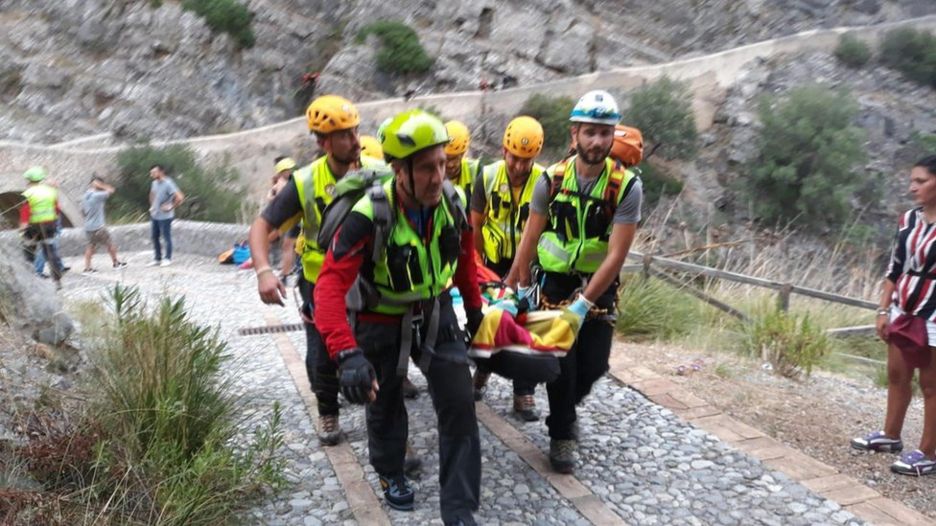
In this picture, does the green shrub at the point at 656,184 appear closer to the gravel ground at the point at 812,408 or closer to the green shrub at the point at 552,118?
the green shrub at the point at 552,118

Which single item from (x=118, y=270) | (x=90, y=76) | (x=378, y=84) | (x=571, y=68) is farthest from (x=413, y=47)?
(x=118, y=270)

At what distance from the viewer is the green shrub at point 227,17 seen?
3281 cm

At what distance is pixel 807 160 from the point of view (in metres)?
30.4

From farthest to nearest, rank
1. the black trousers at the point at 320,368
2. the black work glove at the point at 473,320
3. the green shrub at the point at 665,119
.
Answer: the green shrub at the point at 665,119 → the black trousers at the point at 320,368 → the black work glove at the point at 473,320

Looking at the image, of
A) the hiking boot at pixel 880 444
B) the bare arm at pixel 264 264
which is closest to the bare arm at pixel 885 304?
the hiking boot at pixel 880 444

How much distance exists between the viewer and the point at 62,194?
20.4 m

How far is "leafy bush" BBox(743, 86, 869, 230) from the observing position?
29812 mm

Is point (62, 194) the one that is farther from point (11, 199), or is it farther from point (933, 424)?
point (933, 424)

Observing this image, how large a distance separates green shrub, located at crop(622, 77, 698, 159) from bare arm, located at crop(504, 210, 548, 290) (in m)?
29.2

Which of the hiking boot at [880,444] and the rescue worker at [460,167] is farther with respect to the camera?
the rescue worker at [460,167]

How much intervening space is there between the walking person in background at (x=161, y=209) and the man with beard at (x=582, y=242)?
10.00 meters

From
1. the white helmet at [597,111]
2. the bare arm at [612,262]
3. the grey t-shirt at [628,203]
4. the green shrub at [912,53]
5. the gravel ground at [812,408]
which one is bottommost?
the gravel ground at [812,408]

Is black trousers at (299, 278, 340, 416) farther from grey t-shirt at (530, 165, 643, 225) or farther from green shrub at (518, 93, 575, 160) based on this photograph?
green shrub at (518, 93, 575, 160)

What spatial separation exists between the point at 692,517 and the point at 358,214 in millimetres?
2135
